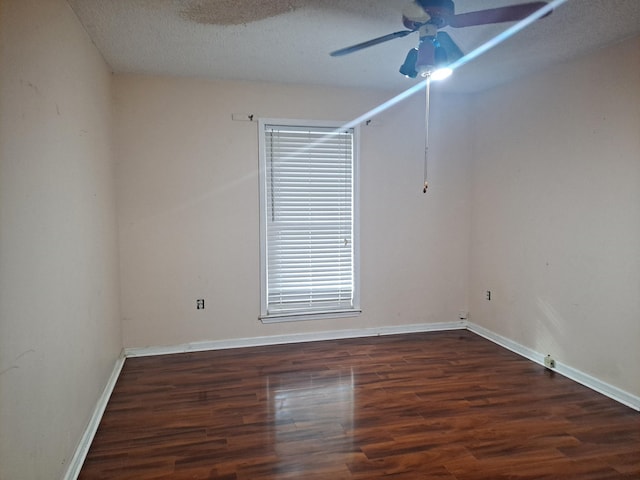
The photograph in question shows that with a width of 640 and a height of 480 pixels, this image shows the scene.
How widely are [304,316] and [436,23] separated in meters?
2.91

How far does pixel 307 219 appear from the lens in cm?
427

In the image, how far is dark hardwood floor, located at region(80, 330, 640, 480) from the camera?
2.28m

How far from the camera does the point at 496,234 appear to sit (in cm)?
430

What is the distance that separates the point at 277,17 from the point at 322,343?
2.90 m

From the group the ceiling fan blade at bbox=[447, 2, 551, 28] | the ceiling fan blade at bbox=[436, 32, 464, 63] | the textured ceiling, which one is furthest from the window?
the ceiling fan blade at bbox=[447, 2, 551, 28]

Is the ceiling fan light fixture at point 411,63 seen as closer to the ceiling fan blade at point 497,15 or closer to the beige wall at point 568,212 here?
the ceiling fan blade at point 497,15

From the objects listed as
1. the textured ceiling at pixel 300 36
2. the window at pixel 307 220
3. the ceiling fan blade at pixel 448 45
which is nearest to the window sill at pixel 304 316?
the window at pixel 307 220

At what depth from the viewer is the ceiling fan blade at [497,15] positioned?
1.96 metres

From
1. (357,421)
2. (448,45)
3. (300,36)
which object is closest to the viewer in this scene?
(448,45)

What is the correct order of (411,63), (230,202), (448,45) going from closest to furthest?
(448,45) → (411,63) → (230,202)

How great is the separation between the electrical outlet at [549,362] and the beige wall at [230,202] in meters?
1.32

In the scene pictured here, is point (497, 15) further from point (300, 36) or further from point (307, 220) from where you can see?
point (307, 220)

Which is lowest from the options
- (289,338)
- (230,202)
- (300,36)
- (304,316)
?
(289,338)

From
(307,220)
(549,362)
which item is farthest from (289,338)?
(549,362)
